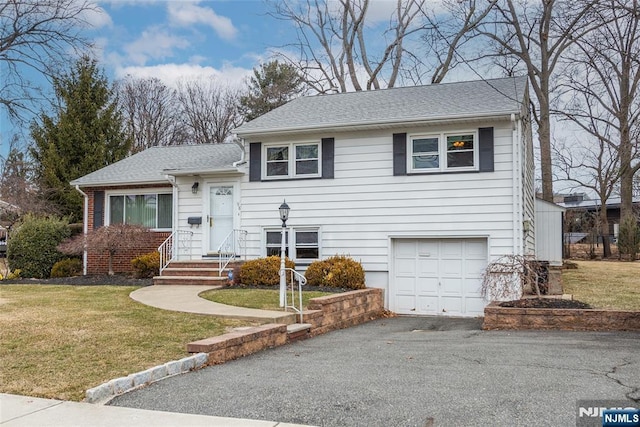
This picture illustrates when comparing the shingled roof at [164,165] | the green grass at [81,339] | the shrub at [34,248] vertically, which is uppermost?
the shingled roof at [164,165]

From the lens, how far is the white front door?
15.3 meters

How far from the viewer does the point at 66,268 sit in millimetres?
16906

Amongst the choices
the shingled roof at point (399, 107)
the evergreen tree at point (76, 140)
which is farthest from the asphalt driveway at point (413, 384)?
the evergreen tree at point (76, 140)

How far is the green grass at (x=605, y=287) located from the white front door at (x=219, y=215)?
8767 mm

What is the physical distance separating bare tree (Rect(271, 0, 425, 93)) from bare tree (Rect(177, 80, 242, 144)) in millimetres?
8509

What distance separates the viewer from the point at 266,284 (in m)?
13.2

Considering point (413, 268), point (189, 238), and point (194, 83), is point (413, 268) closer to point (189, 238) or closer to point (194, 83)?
point (189, 238)

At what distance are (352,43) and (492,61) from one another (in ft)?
48.0

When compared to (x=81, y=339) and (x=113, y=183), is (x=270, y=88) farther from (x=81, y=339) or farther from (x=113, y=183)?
(x=81, y=339)

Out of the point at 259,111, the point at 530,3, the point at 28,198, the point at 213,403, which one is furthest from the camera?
the point at 259,111

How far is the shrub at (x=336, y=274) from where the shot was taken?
12852 mm

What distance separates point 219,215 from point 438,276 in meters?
6.16

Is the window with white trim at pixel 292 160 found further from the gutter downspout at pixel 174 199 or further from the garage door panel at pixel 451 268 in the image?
the garage door panel at pixel 451 268

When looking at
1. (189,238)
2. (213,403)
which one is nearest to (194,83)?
(189,238)
